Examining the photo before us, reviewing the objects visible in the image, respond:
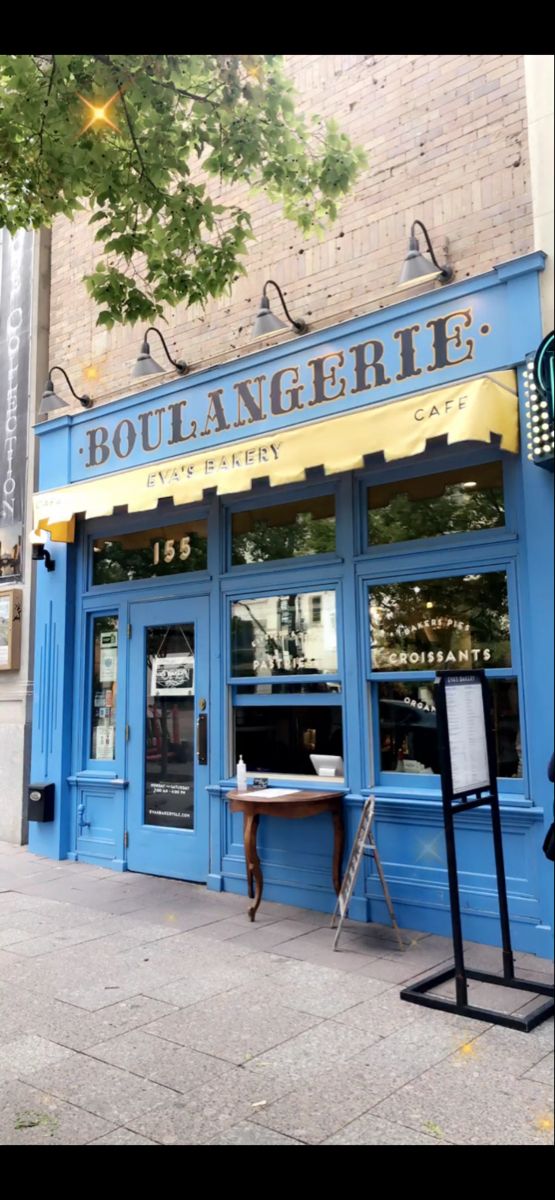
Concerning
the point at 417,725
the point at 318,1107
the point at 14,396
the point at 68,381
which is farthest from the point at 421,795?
the point at 14,396

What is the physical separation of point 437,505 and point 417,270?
1632mm

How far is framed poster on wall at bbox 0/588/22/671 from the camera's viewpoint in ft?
30.2

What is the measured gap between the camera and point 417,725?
5.74m

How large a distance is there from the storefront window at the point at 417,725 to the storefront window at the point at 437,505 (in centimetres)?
104

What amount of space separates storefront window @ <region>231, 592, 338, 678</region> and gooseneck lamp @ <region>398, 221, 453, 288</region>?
2294 mm

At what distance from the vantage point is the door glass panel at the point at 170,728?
720cm

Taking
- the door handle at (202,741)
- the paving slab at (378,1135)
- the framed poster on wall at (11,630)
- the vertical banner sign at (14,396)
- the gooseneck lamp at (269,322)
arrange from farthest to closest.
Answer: the vertical banner sign at (14,396)
the framed poster on wall at (11,630)
the door handle at (202,741)
the gooseneck lamp at (269,322)
the paving slab at (378,1135)

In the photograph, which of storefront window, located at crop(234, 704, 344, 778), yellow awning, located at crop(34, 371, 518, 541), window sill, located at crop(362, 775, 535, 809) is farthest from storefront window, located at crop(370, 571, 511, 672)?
yellow awning, located at crop(34, 371, 518, 541)

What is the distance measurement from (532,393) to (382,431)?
997 millimetres

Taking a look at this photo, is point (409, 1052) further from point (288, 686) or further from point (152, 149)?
→ point (152, 149)

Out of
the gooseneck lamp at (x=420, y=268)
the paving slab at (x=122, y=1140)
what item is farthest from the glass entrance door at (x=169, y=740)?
the paving slab at (x=122, y=1140)

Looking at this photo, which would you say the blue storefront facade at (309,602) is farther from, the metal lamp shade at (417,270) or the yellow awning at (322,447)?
the metal lamp shade at (417,270)

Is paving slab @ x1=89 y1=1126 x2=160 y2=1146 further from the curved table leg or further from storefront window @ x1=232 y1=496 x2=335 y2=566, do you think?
storefront window @ x1=232 y1=496 x2=335 y2=566

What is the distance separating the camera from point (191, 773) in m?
7.14
